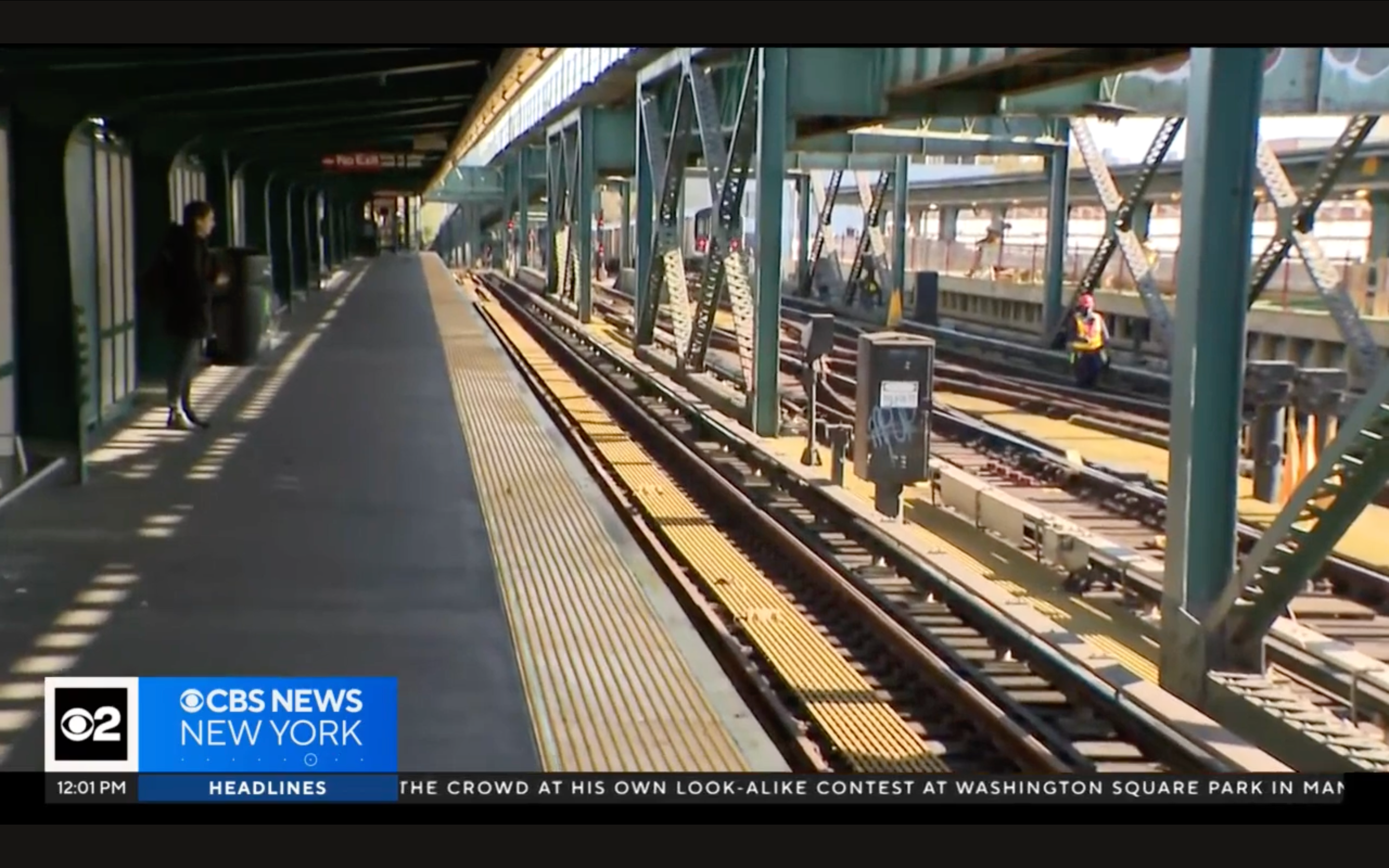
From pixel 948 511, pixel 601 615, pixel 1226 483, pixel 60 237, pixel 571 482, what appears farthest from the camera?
pixel 948 511

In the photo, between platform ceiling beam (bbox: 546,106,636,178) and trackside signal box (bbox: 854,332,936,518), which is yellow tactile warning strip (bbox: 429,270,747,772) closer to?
trackside signal box (bbox: 854,332,936,518)

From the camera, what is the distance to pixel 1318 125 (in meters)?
21.6

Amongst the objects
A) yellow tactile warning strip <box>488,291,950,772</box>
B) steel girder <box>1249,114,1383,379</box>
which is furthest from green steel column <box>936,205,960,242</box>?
yellow tactile warning strip <box>488,291,950,772</box>

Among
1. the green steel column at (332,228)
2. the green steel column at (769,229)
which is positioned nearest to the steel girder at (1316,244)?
the green steel column at (769,229)

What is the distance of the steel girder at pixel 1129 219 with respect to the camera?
15852mm

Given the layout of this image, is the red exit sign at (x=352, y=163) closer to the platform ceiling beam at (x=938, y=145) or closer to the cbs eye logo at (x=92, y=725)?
the platform ceiling beam at (x=938, y=145)

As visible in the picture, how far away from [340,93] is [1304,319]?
1143 cm

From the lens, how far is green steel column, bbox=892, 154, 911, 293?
85.5 ft

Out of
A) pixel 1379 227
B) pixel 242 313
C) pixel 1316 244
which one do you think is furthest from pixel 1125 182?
pixel 242 313

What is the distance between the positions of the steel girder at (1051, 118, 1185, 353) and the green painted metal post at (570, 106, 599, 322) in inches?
247

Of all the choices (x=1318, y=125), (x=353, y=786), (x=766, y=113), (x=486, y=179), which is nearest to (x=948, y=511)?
(x=766, y=113)

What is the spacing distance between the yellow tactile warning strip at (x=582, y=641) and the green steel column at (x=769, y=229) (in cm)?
241

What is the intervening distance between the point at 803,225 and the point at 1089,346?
59.8ft

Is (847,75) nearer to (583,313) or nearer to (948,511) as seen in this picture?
(948,511)
